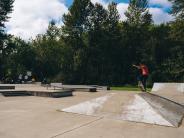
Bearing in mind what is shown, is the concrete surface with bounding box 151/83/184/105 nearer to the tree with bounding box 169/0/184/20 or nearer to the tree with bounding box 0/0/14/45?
the tree with bounding box 169/0/184/20

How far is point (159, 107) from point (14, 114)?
17.7 feet

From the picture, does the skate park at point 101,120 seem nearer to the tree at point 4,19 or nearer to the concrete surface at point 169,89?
the concrete surface at point 169,89

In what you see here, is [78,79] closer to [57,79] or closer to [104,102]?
[57,79]

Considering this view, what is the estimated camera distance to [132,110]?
10172 millimetres

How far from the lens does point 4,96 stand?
18.0 meters

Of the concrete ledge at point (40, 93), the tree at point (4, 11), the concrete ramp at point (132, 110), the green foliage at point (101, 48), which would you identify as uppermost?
the tree at point (4, 11)

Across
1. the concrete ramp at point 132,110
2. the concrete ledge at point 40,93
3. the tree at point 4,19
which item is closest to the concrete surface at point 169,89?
the concrete ledge at point 40,93

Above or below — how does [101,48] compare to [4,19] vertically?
A: below

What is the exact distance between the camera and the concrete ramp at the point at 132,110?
9289 mm

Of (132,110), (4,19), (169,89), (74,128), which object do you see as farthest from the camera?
(4,19)

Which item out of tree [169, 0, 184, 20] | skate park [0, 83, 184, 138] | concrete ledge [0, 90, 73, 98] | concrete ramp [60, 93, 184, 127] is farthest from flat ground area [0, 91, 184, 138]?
tree [169, 0, 184, 20]

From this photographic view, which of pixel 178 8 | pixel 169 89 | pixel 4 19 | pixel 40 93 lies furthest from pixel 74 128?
pixel 4 19

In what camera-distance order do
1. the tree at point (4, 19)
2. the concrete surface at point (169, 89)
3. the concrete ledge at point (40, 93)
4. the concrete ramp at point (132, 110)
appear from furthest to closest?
the tree at point (4, 19) → the concrete surface at point (169, 89) → the concrete ledge at point (40, 93) → the concrete ramp at point (132, 110)

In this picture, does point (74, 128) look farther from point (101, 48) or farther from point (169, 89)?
point (101, 48)
